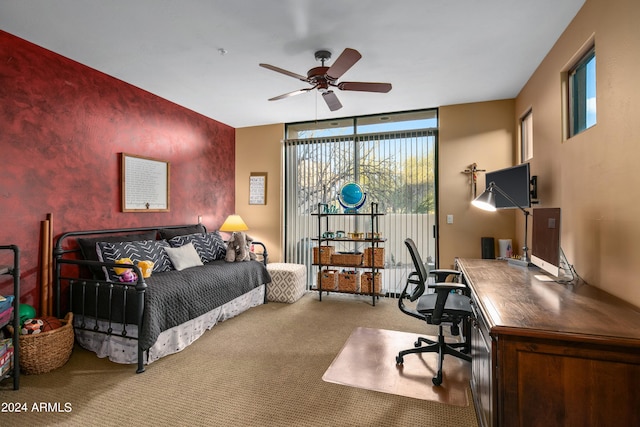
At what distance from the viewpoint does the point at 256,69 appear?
10.7ft

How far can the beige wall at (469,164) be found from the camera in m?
4.18


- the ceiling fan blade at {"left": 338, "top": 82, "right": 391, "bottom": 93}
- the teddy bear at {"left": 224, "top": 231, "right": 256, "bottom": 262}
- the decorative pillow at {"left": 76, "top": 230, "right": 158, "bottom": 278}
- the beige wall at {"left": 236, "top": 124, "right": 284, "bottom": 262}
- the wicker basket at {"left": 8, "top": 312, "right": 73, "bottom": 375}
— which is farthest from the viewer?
the beige wall at {"left": 236, "top": 124, "right": 284, "bottom": 262}

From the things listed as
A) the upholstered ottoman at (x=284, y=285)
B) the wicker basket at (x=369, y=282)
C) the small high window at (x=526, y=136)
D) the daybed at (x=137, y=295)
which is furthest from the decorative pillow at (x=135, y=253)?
the small high window at (x=526, y=136)

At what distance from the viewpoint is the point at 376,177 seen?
475 centimetres

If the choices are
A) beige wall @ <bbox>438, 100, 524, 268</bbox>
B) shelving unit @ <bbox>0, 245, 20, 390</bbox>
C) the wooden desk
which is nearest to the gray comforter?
shelving unit @ <bbox>0, 245, 20, 390</bbox>

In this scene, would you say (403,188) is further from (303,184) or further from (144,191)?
(144,191)

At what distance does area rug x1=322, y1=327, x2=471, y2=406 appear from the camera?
2.26 meters

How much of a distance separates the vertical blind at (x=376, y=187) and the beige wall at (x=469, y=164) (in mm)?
172

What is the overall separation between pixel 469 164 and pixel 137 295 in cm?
407

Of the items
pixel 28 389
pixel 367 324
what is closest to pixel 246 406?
pixel 28 389

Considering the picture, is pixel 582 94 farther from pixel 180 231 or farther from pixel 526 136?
pixel 180 231

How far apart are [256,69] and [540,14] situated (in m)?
2.43

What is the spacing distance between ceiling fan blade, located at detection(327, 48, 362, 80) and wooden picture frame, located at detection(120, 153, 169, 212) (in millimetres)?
2483

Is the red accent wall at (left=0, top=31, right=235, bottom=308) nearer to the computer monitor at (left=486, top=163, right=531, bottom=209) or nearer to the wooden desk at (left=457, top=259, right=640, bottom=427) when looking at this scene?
the wooden desk at (left=457, top=259, right=640, bottom=427)
